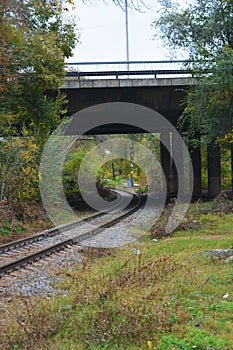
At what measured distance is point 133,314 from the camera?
4.68 m

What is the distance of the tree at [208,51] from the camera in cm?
1772

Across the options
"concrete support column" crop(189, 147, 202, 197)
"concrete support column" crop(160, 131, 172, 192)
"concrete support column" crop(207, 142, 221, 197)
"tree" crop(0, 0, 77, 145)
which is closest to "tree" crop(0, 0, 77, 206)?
"tree" crop(0, 0, 77, 145)

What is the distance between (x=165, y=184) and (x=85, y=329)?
30.6m

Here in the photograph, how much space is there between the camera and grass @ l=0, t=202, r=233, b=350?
4.36 m

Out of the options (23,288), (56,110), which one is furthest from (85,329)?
(56,110)

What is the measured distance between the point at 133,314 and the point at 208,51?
16.7m

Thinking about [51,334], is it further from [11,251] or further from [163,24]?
[163,24]

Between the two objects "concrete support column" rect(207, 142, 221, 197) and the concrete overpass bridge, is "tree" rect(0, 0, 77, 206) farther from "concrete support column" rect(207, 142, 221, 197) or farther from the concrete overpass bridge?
"concrete support column" rect(207, 142, 221, 197)

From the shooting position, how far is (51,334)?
4617 mm

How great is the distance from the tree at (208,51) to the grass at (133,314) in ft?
39.8

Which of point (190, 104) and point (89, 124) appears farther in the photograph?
point (89, 124)

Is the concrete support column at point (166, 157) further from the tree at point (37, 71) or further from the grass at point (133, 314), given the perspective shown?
the grass at point (133, 314)

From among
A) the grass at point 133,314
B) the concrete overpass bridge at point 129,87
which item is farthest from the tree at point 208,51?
the grass at point 133,314

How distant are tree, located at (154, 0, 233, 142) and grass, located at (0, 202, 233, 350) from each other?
1214 centimetres
